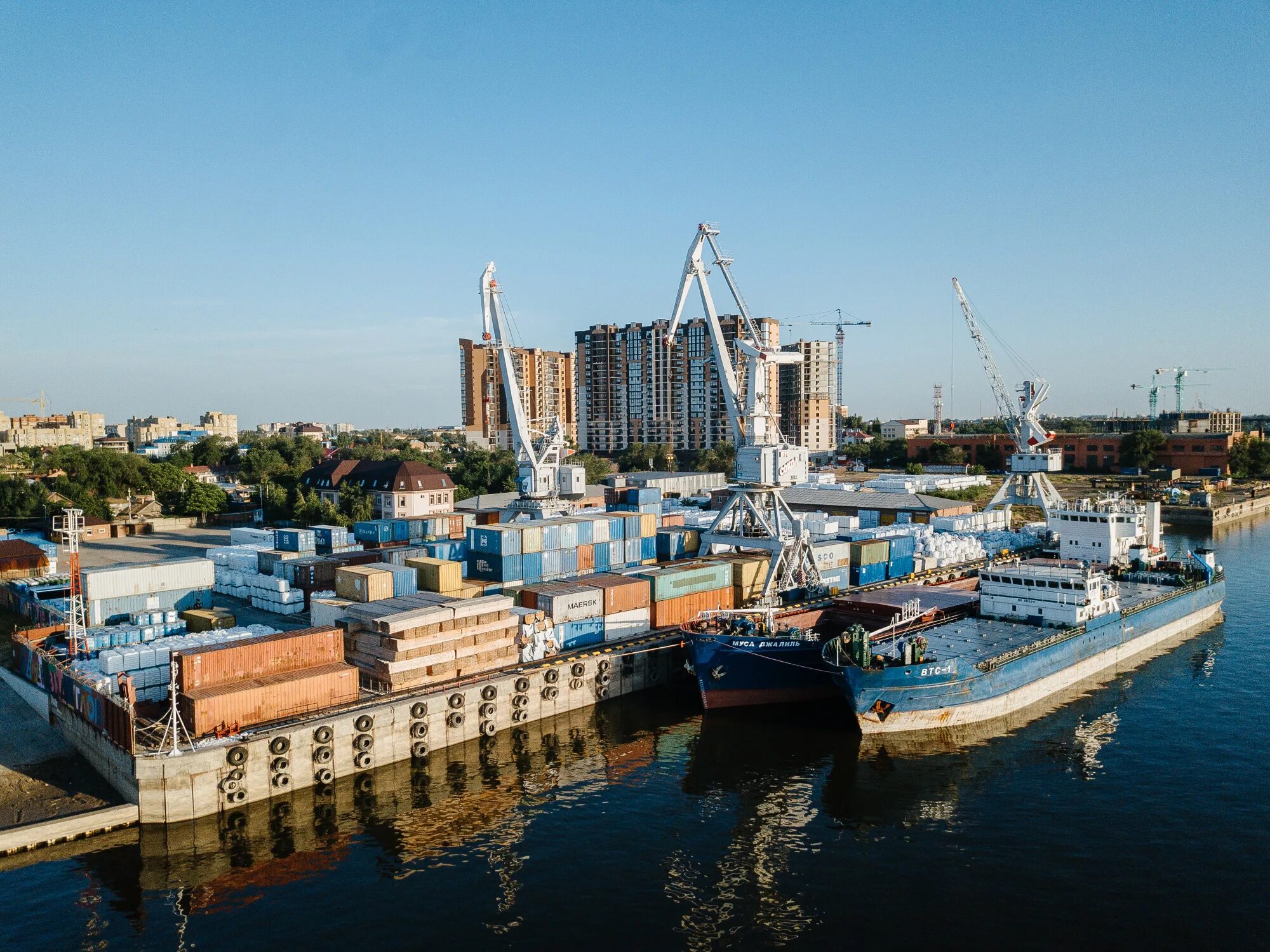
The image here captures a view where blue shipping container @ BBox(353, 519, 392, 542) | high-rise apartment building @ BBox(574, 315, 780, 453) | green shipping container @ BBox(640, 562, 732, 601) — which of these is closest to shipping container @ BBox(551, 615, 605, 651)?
green shipping container @ BBox(640, 562, 732, 601)

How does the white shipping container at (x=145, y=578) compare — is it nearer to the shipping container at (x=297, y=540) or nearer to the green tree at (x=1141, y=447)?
the shipping container at (x=297, y=540)

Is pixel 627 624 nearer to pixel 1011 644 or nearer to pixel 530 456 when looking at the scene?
pixel 1011 644

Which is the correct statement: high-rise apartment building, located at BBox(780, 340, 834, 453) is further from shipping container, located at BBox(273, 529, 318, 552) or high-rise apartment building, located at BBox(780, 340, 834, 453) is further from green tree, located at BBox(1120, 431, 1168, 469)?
shipping container, located at BBox(273, 529, 318, 552)

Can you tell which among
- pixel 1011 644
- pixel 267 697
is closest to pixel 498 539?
pixel 267 697

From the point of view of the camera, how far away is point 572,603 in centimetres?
4288

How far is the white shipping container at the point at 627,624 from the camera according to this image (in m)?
44.2

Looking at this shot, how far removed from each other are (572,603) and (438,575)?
278 inches

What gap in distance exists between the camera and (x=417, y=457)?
160000 mm

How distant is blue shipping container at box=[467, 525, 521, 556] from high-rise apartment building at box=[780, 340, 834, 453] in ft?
437

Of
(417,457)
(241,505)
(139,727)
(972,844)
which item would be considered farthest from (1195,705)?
(417,457)

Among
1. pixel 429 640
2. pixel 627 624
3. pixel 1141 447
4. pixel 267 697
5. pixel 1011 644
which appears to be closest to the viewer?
pixel 267 697

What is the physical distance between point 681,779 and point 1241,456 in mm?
162590

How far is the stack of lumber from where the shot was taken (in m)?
35.7

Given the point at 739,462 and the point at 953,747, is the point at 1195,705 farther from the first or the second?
the point at 739,462
